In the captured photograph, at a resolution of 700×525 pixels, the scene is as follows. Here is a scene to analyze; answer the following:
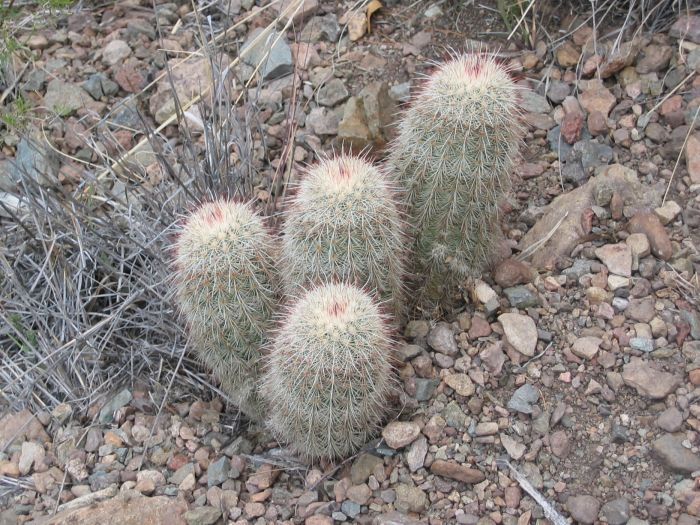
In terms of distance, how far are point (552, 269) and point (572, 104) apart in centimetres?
94

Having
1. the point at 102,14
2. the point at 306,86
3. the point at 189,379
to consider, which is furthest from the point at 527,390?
the point at 102,14

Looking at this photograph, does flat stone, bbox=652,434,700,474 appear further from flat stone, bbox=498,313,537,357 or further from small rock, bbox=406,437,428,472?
small rock, bbox=406,437,428,472

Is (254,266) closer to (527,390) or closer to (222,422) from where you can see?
(222,422)

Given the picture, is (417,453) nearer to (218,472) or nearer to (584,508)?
(584,508)

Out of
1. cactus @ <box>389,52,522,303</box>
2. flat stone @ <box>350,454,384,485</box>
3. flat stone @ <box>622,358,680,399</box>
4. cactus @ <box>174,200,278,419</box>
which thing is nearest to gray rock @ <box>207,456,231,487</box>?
cactus @ <box>174,200,278,419</box>

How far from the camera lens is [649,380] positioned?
2.99m

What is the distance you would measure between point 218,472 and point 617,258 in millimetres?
1794

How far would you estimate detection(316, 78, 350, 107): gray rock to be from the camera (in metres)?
4.26

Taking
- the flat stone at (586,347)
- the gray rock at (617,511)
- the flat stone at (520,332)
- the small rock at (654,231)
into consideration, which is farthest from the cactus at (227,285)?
the small rock at (654,231)

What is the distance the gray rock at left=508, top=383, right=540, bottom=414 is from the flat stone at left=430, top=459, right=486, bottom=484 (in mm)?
289

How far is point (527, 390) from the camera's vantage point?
3.09 metres

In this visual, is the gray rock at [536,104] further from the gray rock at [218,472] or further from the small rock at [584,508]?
the gray rock at [218,472]

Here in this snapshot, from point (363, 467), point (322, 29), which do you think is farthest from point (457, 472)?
point (322, 29)

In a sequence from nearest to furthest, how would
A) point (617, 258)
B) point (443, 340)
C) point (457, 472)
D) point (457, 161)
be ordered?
point (457, 472)
point (457, 161)
point (443, 340)
point (617, 258)
